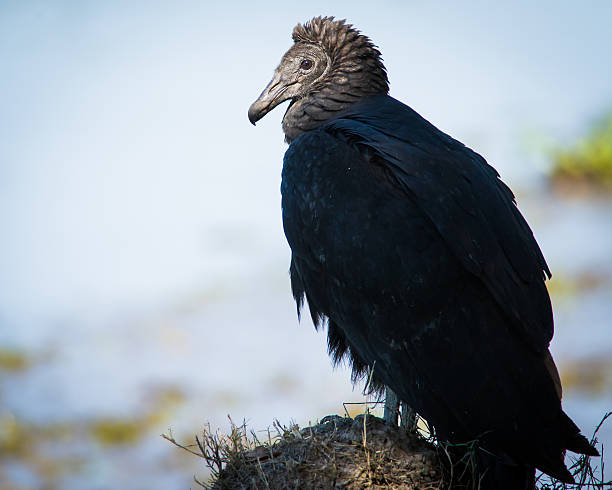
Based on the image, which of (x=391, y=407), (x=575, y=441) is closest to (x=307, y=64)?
(x=391, y=407)

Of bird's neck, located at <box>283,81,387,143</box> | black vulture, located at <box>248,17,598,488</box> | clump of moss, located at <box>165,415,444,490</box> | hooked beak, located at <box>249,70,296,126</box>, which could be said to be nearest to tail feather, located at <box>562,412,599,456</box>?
black vulture, located at <box>248,17,598,488</box>

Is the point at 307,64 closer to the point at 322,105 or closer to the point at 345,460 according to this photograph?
the point at 322,105

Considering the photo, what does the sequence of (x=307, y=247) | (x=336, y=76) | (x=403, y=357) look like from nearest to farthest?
(x=403, y=357) < (x=307, y=247) < (x=336, y=76)

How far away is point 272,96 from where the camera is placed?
4.59 meters

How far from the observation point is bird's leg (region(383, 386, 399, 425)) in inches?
142

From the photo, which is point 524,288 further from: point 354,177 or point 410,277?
point 354,177

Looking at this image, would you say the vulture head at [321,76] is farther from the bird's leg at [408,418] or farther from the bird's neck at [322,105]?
the bird's leg at [408,418]

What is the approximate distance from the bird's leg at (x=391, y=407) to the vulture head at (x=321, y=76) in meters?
1.63

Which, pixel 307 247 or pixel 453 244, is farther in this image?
pixel 307 247

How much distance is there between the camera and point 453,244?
3.21 metres

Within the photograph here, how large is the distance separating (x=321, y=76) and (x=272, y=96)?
0.34 metres

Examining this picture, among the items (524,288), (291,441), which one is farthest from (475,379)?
(291,441)

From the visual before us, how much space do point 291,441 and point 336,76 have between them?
2243 millimetres

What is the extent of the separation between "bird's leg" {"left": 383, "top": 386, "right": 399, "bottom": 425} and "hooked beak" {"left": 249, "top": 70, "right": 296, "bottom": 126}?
75.6 inches
